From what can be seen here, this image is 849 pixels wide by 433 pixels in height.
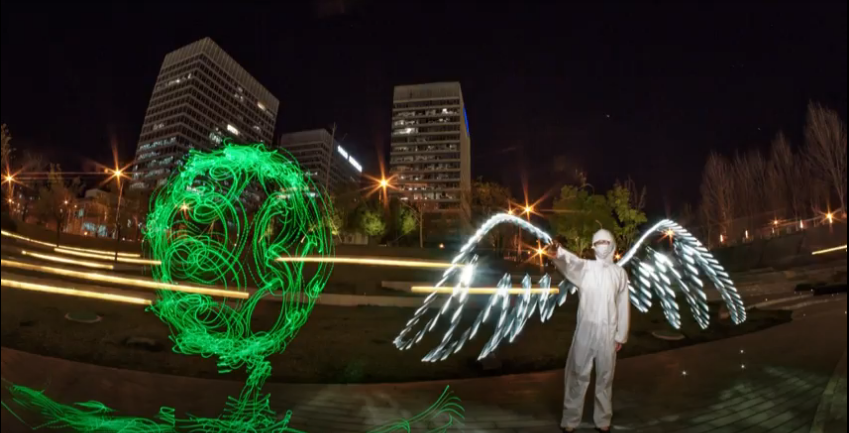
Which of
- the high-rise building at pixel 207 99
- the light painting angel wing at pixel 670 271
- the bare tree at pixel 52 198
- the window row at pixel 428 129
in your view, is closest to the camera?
the light painting angel wing at pixel 670 271

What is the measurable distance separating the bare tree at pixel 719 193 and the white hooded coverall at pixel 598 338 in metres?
55.9

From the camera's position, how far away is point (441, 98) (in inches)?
5039

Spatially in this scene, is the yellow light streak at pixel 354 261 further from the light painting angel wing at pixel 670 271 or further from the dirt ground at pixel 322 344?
the light painting angel wing at pixel 670 271

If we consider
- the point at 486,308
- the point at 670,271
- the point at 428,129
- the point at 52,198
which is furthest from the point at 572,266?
the point at 428,129

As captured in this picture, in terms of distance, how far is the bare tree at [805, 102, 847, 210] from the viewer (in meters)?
34.4

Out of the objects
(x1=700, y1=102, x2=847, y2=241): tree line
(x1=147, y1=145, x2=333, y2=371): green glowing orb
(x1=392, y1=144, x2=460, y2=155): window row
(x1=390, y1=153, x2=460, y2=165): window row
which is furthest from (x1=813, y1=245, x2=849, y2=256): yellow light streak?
(x1=392, y1=144, x2=460, y2=155): window row

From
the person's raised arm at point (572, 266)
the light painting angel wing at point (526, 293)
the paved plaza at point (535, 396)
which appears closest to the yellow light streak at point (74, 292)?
the paved plaza at point (535, 396)

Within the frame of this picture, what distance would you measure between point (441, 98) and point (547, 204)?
86094mm

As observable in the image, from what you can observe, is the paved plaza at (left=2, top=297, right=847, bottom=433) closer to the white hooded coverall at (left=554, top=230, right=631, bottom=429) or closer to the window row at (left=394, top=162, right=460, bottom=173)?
the white hooded coverall at (left=554, top=230, right=631, bottom=429)

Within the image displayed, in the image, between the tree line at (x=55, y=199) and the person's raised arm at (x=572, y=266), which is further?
the tree line at (x=55, y=199)

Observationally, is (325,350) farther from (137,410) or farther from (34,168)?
(34,168)

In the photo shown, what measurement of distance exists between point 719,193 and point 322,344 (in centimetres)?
5757

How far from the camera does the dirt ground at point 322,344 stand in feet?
29.8

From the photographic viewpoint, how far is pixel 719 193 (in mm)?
53938
